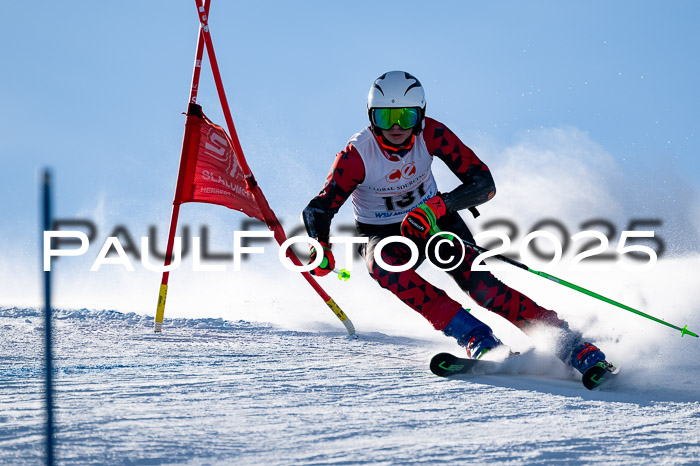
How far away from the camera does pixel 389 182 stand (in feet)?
14.4

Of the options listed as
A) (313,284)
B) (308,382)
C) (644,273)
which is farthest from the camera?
(644,273)

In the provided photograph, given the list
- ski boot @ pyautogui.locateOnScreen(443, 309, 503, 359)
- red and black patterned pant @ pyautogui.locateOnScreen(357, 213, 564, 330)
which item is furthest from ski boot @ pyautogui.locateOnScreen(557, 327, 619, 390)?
ski boot @ pyautogui.locateOnScreen(443, 309, 503, 359)

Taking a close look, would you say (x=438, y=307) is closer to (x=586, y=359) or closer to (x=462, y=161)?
(x=586, y=359)

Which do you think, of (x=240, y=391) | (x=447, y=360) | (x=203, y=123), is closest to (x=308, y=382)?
(x=240, y=391)

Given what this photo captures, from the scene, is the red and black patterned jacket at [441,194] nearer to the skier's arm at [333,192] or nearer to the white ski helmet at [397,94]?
the skier's arm at [333,192]

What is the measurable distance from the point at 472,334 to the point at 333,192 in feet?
4.25

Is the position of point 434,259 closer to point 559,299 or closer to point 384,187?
point 384,187

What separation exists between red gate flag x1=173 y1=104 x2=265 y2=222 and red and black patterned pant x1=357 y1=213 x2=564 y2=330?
223 centimetres

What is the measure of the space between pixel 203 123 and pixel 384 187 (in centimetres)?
248

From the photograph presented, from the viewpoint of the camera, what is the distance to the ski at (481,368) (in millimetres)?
3365

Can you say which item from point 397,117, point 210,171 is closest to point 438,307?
point 397,117

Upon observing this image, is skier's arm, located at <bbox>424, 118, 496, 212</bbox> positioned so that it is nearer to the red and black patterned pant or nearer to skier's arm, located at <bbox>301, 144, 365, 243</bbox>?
the red and black patterned pant

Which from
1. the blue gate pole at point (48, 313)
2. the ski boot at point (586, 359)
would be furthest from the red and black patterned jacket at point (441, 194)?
the blue gate pole at point (48, 313)

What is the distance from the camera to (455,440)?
90.2 inches
